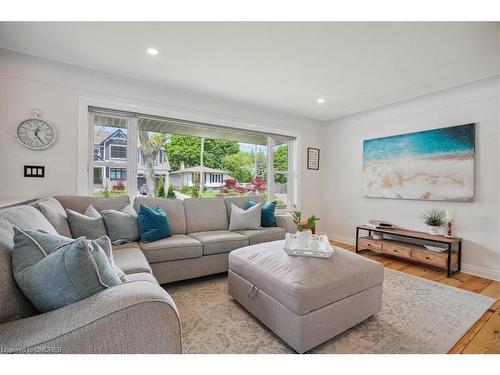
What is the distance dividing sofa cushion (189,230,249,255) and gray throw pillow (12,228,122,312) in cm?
168

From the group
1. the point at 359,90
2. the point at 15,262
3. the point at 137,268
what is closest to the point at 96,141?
the point at 137,268

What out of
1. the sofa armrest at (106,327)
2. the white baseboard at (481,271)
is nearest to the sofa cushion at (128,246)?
the sofa armrest at (106,327)

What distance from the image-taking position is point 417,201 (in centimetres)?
352

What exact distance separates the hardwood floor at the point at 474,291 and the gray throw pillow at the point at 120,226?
9.12 feet

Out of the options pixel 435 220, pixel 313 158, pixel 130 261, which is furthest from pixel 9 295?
pixel 313 158

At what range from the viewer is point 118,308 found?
0.90 meters

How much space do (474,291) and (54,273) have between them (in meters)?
3.60

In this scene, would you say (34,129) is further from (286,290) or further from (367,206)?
(367,206)

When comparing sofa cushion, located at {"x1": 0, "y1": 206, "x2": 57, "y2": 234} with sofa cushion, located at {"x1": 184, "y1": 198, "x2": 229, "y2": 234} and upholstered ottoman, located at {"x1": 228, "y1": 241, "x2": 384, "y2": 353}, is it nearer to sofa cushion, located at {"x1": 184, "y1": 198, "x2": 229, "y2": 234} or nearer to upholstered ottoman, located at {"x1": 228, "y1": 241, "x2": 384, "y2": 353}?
upholstered ottoman, located at {"x1": 228, "y1": 241, "x2": 384, "y2": 353}

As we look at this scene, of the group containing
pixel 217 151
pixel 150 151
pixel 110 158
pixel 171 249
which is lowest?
pixel 171 249

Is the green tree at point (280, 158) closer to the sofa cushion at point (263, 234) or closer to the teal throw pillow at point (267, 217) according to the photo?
the teal throw pillow at point (267, 217)

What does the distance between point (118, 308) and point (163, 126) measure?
119 inches

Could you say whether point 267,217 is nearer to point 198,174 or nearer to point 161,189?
point 198,174

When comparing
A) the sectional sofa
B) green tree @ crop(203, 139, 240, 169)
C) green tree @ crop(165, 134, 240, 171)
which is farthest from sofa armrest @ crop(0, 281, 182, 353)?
green tree @ crop(203, 139, 240, 169)
